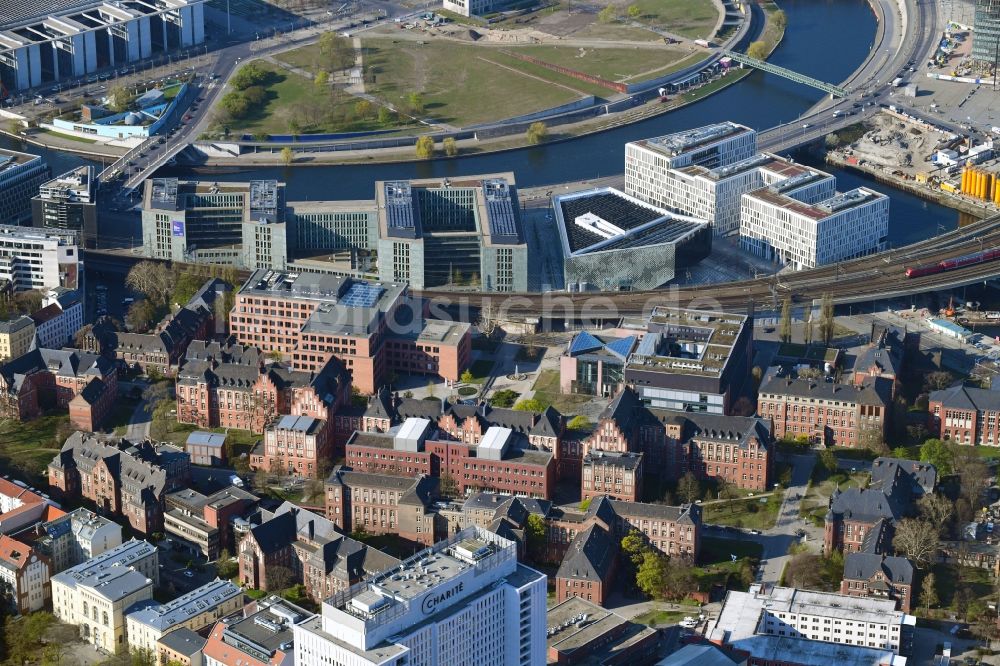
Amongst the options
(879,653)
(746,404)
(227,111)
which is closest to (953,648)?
(879,653)

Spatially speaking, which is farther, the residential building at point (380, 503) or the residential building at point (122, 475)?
the residential building at point (122, 475)

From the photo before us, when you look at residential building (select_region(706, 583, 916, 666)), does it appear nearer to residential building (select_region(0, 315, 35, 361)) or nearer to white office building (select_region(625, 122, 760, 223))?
residential building (select_region(0, 315, 35, 361))

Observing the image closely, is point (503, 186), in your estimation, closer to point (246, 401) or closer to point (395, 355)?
point (395, 355)

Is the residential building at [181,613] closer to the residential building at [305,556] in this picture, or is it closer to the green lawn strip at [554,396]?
the residential building at [305,556]

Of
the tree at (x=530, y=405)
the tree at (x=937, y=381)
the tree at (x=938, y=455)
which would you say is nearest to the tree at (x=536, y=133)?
the tree at (x=530, y=405)

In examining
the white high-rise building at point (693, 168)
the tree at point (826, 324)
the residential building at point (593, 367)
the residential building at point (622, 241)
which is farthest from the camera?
the white high-rise building at point (693, 168)
